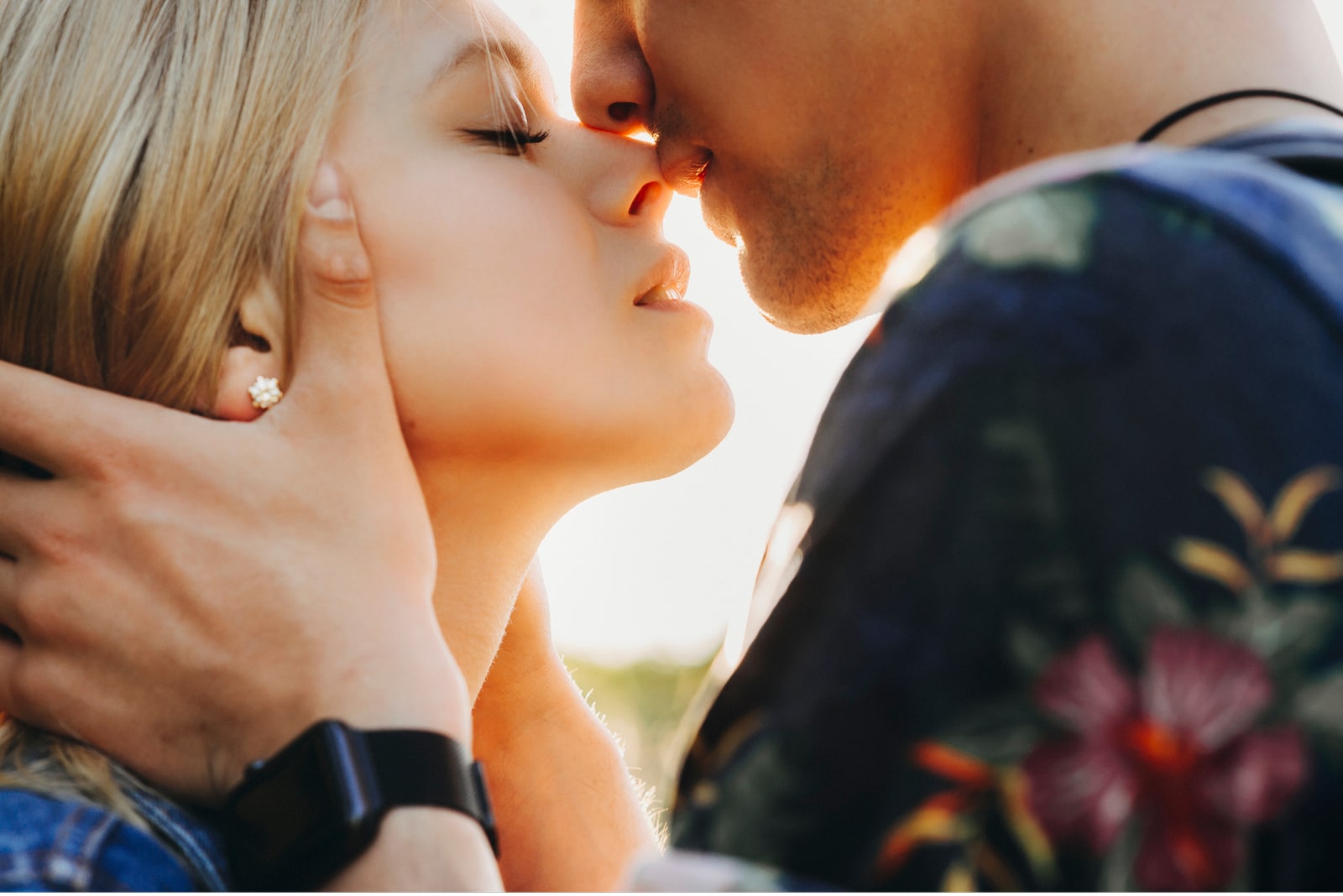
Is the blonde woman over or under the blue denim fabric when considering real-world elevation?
over

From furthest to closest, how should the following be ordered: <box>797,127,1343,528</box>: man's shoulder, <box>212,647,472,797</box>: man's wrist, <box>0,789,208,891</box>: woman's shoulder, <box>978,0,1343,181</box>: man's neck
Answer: <box>978,0,1343,181</box>: man's neck → <box>212,647,472,797</box>: man's wrist → <box>0,789,208,891</box>: woman's shoulder → <box>797,127,1343,528</box>: man's shoulder

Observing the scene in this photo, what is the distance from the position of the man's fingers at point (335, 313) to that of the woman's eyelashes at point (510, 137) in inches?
11.6

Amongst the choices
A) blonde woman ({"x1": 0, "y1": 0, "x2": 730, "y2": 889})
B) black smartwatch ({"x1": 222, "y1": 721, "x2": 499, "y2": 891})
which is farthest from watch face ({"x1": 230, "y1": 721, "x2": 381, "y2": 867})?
blonde woman ({"x1": 0, "y1": 0, "x2": 730, "y2": 889})

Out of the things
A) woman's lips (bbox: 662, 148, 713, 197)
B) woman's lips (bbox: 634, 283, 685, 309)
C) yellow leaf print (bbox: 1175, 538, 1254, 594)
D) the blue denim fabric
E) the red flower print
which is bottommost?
the blue denim fabric

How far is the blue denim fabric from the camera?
150cm

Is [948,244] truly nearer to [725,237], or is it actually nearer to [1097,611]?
[1097,611]

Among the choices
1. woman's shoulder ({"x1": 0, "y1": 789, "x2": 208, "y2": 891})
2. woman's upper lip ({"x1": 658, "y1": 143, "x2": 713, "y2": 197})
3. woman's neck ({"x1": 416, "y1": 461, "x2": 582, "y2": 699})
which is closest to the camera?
woman's shoulder ({"x1": 0, "y1": 789, "x2": 208, "y2": 891})

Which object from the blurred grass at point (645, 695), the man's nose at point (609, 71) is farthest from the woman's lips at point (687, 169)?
the blurred grass at point (645, 695)

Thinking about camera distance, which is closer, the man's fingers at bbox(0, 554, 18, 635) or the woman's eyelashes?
the man's fingers at bbox(0, 554, 18, 635)

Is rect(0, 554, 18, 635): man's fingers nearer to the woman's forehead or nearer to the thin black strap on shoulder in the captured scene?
the woman's forehead

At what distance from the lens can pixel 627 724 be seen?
914 inches

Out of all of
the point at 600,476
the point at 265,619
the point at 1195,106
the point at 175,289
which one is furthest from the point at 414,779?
the point at 1195,106

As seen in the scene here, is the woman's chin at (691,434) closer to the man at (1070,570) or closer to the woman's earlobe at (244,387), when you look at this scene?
the woman's earlobe at (244,387)

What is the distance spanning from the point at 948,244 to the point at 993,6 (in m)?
1.37
